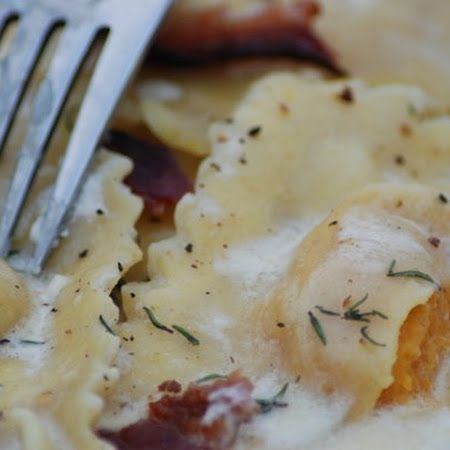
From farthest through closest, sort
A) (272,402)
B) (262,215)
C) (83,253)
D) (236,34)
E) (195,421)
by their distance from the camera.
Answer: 1. (236,34)
2. (262,215)
3. (83,253)
4. (272,402)
5. (195,421)

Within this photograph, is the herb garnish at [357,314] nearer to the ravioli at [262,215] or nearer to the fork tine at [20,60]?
the ravioli at [262,215]

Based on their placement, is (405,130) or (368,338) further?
(405,130)

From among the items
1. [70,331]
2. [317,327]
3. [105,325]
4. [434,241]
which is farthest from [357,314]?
[70,331]

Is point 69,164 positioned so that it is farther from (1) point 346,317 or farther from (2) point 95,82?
(1) point 346,317

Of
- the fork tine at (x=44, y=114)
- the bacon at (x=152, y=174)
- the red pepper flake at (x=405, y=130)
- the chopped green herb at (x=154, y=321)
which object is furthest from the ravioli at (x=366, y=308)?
the fork tine at (x=44, y=114)

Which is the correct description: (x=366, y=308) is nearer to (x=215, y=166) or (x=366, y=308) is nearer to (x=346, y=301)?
(x=346, y=301)

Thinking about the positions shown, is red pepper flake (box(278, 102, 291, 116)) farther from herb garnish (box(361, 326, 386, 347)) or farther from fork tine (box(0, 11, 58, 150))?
herb garnish (box(361, 326, 386, 347))

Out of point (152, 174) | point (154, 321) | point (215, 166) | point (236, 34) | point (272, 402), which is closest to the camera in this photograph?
point (272, 402)

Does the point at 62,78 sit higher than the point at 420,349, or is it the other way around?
the point at 420,349
